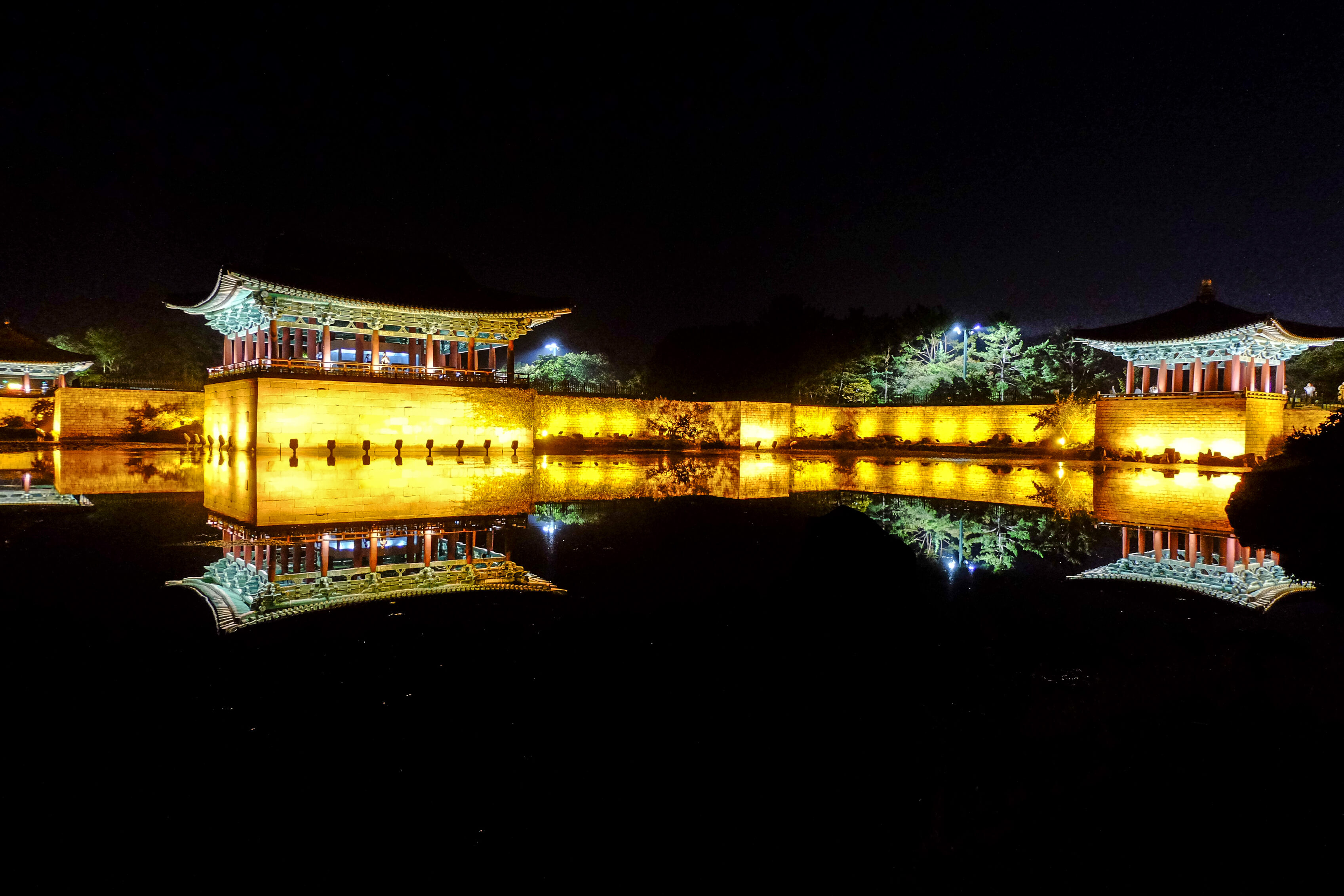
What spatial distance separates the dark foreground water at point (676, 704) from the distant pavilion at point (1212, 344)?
23089 mm

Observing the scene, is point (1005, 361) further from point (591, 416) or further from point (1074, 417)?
point (591, 416)

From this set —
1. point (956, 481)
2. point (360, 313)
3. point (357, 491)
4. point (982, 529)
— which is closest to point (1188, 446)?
point (956, 481)

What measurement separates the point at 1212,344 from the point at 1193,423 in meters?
2.91

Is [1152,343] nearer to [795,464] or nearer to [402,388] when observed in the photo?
[795,464]

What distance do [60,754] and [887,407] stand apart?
1376 inches

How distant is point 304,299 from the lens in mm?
23094

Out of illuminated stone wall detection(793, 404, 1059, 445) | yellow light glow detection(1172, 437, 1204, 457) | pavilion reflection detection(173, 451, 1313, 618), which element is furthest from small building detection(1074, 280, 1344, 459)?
pavilion reflection detection(173, 451, 1313, 618)

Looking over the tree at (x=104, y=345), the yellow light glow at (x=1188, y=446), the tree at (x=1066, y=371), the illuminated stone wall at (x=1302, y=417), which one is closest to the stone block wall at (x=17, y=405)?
the tree at (x=104, y=345)

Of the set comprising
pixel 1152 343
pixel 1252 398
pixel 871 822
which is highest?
pixel 1152 343

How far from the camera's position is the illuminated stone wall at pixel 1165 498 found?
9.94m

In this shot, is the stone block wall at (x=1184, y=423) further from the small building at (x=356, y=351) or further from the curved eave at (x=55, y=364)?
the curved eave at (x=55, y=364)

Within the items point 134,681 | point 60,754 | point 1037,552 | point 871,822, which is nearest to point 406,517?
point 134,681

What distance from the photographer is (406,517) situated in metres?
9.16

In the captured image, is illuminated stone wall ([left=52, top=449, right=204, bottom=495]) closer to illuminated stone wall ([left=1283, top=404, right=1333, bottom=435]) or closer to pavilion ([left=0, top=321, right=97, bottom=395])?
pavilion ([left=0, top=321, right=97, bottom=395])
